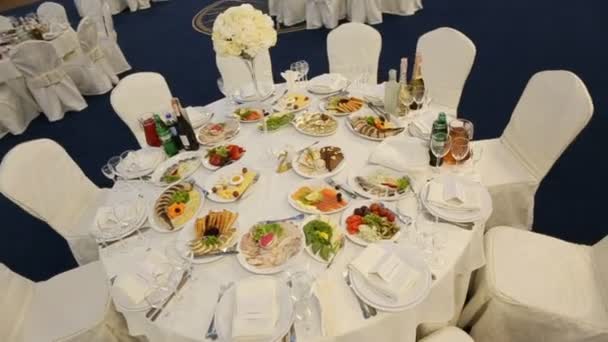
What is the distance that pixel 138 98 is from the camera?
112 inches

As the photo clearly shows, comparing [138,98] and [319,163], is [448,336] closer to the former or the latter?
[319,163]

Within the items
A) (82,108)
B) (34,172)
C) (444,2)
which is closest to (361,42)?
(34,172)

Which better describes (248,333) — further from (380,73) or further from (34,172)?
(380,73)

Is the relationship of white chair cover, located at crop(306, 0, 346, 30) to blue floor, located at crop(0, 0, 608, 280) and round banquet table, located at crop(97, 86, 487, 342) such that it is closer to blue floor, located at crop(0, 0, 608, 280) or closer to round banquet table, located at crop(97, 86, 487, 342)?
blue floor, located at crop(0, 0, 608, 280)

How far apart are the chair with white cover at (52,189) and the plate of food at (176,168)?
74cm

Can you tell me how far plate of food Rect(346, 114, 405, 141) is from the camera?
2102mm

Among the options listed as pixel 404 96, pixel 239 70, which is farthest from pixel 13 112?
pixel 404 96

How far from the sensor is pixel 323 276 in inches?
57.1

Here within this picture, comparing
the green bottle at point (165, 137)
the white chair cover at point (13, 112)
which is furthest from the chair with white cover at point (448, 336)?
the white chair cover at point (13, 112)

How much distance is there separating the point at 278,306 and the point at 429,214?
0.76 metres

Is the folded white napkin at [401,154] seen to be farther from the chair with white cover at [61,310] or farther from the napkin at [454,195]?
the chair with white cover at [61,310]

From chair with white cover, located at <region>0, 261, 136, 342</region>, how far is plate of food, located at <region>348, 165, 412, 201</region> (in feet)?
4.59

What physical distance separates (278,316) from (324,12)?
215 inches

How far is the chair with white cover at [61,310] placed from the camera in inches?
73.5
